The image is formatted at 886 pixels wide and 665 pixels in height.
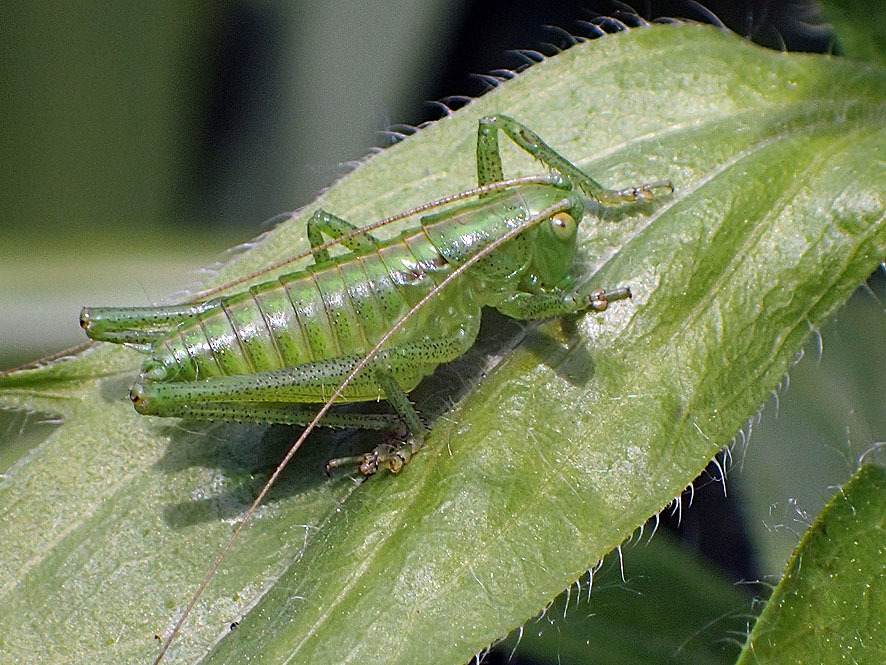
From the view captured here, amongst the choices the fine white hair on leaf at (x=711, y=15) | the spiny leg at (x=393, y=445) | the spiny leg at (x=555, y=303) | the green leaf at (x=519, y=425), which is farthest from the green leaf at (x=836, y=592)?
the fine white hair on leaf at (x=711, y=15)

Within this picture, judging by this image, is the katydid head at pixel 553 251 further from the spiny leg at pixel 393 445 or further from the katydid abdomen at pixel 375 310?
the spiny leg at pixel 393 445

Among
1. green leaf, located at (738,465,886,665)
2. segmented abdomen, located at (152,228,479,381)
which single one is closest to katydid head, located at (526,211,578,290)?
segmented abdomen, located at (152,228,479,381)

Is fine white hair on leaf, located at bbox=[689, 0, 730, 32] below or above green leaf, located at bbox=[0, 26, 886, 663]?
above

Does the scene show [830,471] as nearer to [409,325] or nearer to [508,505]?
[508,505]

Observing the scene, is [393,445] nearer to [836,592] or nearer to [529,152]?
[529,152]

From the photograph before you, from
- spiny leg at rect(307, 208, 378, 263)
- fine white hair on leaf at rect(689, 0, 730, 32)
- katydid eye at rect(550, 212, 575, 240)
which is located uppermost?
fine white hair on leaf at rect(689, 0, 730, 32)

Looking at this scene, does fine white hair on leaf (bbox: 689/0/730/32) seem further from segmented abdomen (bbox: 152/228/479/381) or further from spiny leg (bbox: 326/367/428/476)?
spiny leg (bbox: 326/367/428/476)
